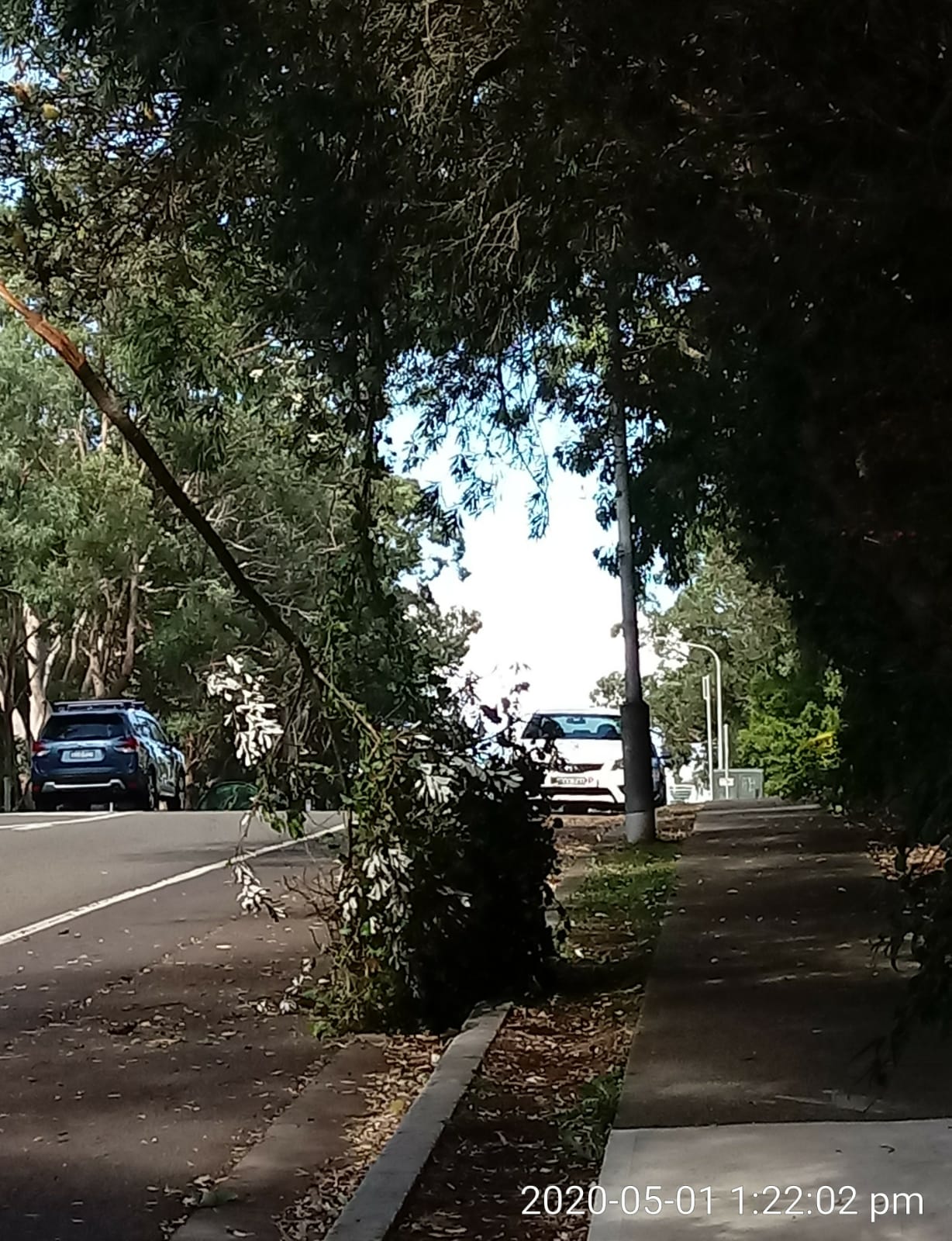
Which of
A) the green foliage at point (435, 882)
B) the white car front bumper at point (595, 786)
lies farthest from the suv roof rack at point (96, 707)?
the green foliage at point (435, 882)

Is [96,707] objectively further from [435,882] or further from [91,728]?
[435,882]

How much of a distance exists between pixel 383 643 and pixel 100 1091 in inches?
101

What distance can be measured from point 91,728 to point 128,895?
1358cm

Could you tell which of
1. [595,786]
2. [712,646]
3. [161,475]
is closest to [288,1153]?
[161,475]

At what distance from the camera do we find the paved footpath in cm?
526

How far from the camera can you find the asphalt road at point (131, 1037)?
20.4ft

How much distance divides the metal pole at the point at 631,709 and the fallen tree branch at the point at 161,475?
8033mm

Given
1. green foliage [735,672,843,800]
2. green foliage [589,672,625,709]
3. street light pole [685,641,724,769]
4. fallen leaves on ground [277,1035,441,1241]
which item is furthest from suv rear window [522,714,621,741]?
green foliage [589,672,625,709]

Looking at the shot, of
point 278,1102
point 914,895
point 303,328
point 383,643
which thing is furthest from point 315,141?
point 914,895

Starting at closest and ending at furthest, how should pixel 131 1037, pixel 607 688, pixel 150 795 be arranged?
pixel 131 1037 → pixel 150 795 → pixel 607 688

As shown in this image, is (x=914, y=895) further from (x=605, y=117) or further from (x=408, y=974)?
(x=408, y=974)

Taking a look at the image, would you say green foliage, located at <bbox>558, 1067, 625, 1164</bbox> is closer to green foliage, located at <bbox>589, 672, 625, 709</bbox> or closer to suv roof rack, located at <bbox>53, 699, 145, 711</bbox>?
suv roof rack, located at <bbox>53, 699, 145, 711</bbox>

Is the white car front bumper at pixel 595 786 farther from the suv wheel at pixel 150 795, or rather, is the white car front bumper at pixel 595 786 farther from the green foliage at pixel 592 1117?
the green foliage at pixel 592 1117

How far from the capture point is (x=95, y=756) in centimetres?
2708
